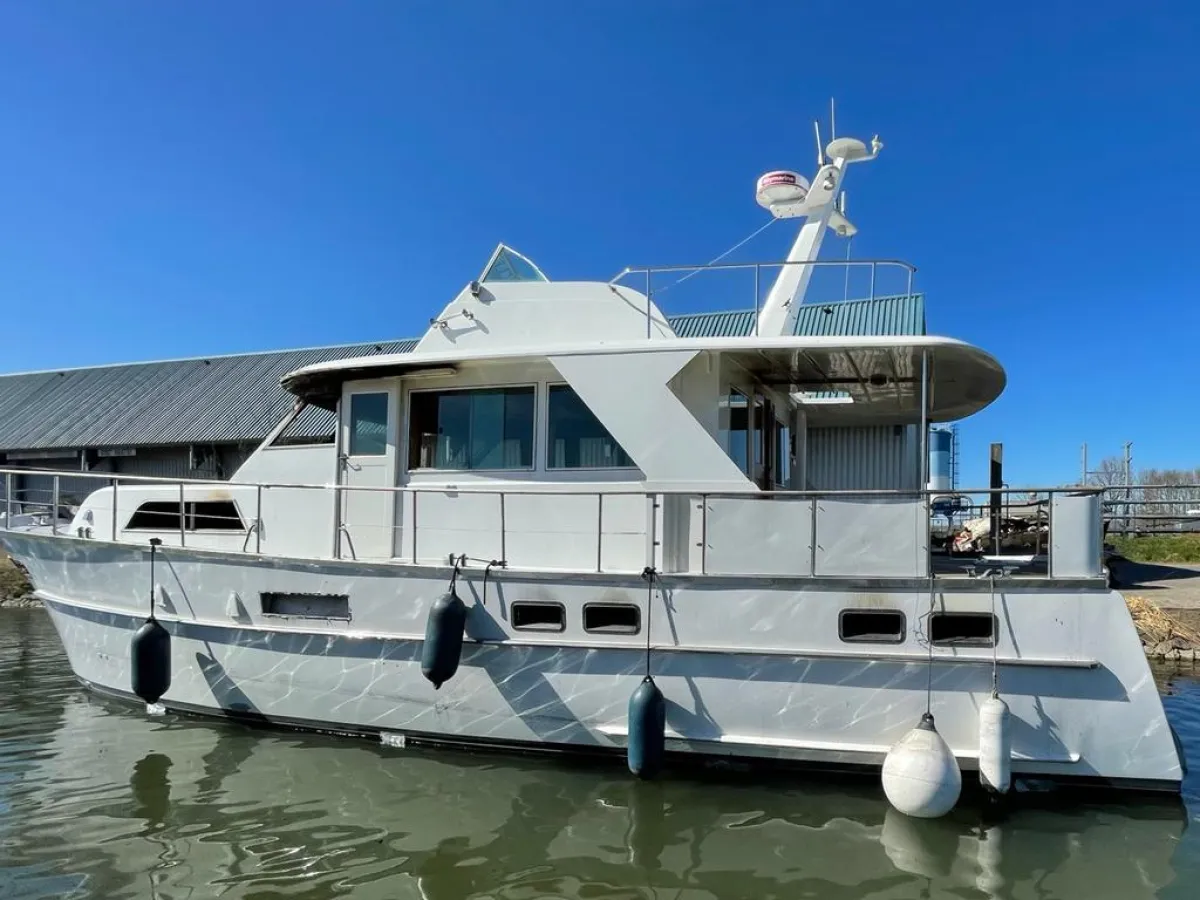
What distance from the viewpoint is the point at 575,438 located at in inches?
Answer: 254

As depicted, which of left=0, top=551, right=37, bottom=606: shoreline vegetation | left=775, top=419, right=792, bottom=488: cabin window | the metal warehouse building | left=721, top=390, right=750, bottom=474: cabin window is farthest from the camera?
the metal warehouse building

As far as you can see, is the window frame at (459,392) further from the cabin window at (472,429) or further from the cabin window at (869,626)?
the cabin window at (869,626)

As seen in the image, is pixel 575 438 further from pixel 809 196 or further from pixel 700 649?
pixel 809 196

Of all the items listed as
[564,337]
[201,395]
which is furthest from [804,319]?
[201,395]

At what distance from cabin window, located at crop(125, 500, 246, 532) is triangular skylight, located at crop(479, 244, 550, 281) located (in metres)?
3.18

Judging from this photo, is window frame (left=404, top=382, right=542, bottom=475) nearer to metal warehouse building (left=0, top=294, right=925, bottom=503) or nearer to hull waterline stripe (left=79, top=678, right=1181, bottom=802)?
hull waterline stripe (left=79, top=678, right=1181, bottom=802)

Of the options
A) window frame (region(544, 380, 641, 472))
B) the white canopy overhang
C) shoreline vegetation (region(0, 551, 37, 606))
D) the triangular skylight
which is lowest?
shoreline vegetation (region(0, 551, 37, 606))

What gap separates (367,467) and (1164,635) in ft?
37.3

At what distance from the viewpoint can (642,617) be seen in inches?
223

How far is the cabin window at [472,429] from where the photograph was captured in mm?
6594

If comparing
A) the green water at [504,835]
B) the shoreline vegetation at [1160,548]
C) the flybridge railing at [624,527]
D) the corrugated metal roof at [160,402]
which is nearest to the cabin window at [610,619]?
the flybridge railing at [624,527]

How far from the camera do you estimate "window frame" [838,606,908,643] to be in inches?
209

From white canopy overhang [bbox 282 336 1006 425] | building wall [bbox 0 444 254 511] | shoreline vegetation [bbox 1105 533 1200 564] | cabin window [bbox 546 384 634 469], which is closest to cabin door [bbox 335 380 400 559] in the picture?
white canopy overhang [bbox 282 336 1006 425]

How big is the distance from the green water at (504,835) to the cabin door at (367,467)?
1.67 metres
